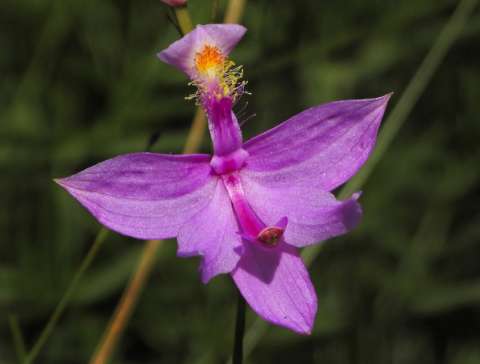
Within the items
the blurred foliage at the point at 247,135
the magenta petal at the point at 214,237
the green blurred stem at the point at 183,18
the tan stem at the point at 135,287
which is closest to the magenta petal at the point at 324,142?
the magenta petal at the point at 214,237

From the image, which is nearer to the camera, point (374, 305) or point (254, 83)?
point (374, 305)

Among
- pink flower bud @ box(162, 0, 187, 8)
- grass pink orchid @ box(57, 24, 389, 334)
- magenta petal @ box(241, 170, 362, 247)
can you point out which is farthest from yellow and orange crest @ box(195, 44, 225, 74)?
magenta petal @ box(241, 170, 362, 247)

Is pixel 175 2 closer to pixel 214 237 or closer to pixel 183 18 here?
pixel 183 18

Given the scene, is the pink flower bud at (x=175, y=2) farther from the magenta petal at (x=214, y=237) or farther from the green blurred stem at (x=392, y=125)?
the green blurred stem at (x=392, y=125)

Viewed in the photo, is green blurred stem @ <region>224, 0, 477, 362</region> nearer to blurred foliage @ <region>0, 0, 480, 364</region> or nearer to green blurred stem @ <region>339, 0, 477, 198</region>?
green blurred stem @ <region>339, 0, 477, 198</region>

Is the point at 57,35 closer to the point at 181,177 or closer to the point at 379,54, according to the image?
the point at 379,54

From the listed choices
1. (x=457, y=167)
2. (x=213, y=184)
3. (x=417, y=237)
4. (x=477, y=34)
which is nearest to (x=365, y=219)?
(x=417, y=237)
